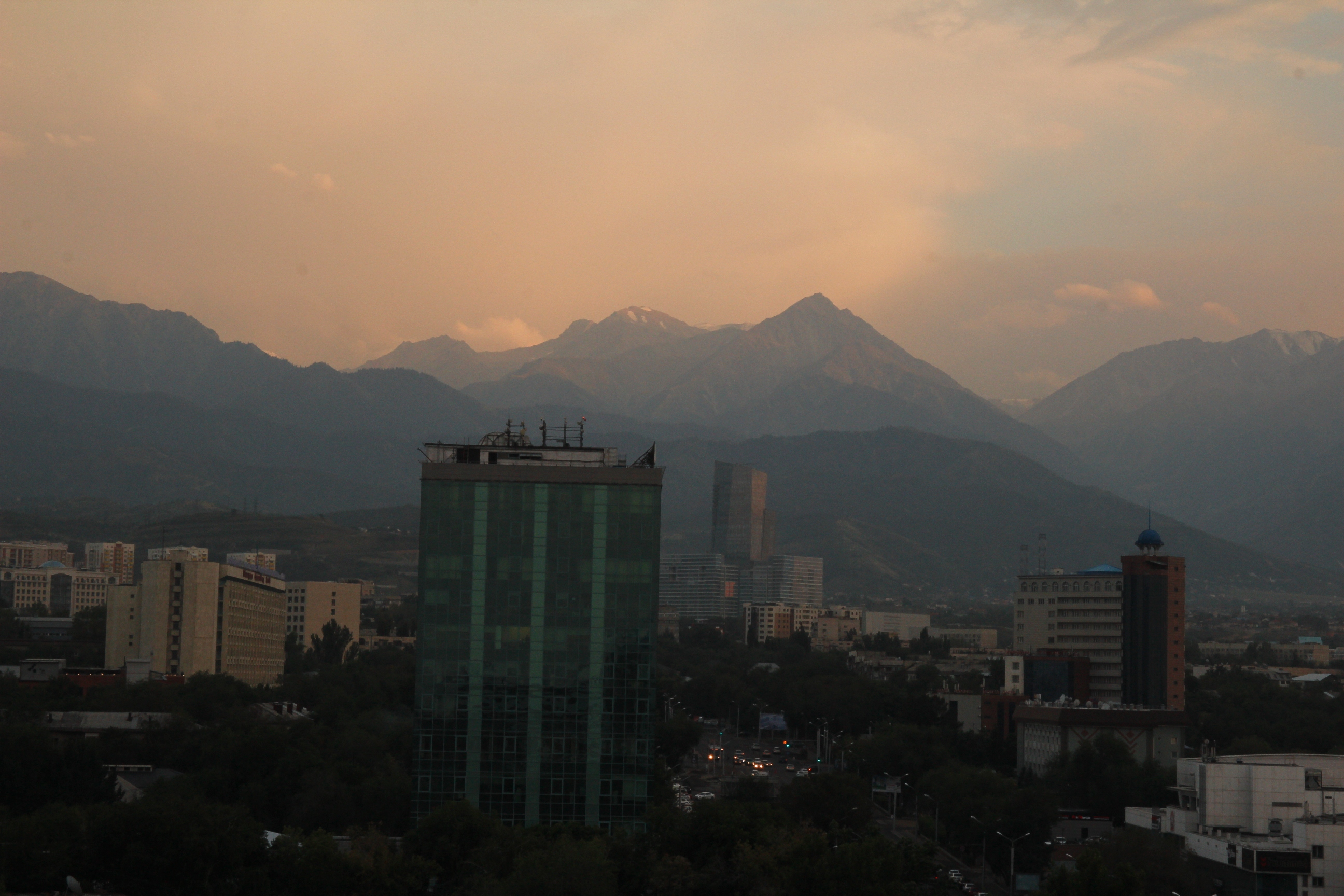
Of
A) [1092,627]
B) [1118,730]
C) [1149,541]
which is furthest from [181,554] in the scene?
[1149,541]

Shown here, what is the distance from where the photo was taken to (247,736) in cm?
12300

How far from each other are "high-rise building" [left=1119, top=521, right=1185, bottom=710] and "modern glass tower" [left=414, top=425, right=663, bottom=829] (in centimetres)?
9558

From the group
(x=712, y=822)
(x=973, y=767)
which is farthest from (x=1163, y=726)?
(x=712, y=822)

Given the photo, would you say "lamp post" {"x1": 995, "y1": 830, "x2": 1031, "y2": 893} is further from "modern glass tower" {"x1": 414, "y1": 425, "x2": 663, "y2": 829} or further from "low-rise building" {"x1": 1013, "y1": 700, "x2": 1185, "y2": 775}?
"low-rise building" {"x1": 1013, "y1": 700, "x2": 1185, "y2": 775}

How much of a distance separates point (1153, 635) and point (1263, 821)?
76886 millimetres

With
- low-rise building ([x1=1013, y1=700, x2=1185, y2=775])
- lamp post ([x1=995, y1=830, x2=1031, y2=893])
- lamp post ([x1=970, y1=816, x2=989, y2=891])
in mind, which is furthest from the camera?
low-rise building ([x1=1013, y1=700, x2=1185, y2=775])

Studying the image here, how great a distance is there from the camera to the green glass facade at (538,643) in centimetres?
9519

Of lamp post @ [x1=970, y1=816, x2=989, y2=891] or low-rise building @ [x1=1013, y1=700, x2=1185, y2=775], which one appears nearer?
lamp post @ [x1=970, y1=816, x2=989, y2=891]

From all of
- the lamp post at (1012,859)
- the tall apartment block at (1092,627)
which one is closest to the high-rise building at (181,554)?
the tall apartment block at (1092,627)

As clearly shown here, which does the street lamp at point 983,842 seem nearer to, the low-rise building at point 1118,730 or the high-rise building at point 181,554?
the low-rise building at point 1118,730

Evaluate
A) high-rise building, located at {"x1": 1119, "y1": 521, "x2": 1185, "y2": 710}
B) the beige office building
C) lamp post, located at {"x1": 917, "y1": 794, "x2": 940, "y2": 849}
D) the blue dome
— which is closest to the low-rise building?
lamp post, located at {"x1": 917, "y1": 794, "x2": 940, "y2": 849}

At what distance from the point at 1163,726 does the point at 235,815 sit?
95994 mm

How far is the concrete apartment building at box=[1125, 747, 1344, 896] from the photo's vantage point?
316ft

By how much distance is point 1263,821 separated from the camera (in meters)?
104
